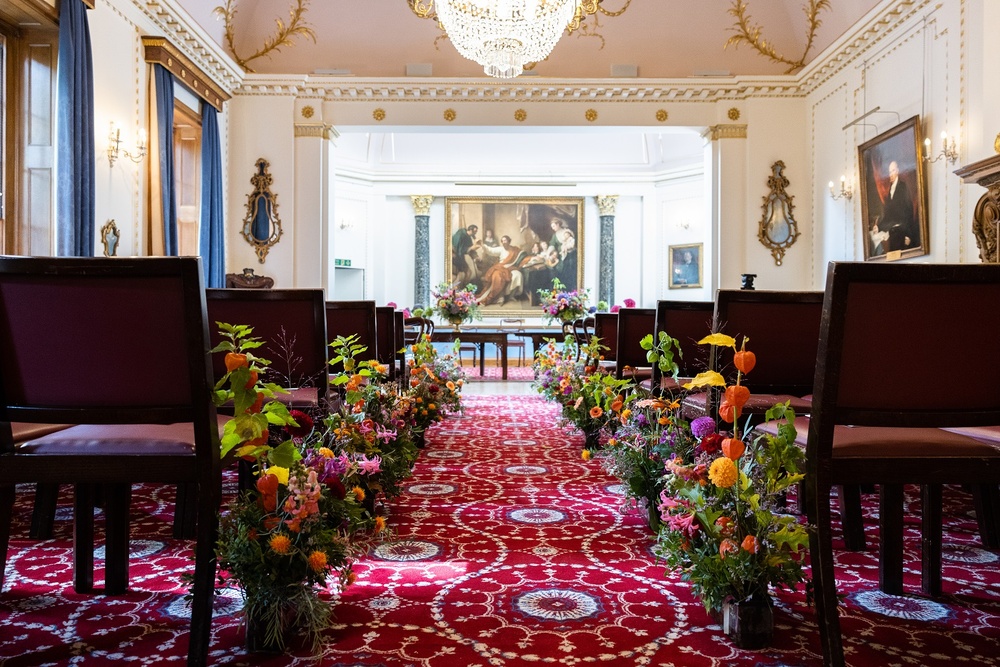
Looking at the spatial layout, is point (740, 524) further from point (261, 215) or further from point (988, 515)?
point (261, 215)

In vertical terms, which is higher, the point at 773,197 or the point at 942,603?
the point at 773,197

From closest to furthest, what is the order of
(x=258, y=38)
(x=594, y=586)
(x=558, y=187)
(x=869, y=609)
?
(x=869, y=609) < (x=594, y=586) < (x=258, y=38) < (x=558, y=187)

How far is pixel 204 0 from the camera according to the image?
760cm

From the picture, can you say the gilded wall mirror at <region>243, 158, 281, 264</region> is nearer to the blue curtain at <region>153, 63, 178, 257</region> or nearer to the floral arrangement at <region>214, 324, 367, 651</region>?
the blue curtain at <region>153, 63, 178, 257</region>

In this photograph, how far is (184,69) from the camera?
23.8ft

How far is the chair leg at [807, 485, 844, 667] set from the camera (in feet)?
5.24

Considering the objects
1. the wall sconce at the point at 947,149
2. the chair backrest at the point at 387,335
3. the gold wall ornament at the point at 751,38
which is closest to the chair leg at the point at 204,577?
the chair backrest at the point at 387,335

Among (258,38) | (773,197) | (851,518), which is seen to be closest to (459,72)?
(258,38)

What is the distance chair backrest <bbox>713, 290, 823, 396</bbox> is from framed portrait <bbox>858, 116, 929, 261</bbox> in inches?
161

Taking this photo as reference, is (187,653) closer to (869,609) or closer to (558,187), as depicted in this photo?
(869,609)

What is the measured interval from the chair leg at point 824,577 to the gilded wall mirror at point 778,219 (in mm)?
7768

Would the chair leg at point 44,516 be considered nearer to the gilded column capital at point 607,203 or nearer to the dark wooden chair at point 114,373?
the dark wooden chair at point 114,373

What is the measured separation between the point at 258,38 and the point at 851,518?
8552mm

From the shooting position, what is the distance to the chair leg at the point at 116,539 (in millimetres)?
2119
